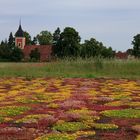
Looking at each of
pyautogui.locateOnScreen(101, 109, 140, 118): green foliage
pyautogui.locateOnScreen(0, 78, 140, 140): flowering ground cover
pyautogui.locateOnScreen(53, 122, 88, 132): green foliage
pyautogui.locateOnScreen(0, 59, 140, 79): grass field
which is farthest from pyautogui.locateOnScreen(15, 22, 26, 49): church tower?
pyautogui.locateOnScreen(53, 122, 88, 132): green foliage

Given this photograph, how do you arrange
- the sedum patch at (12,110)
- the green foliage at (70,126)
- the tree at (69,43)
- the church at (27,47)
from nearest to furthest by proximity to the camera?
1. the green foliage at (70,126)
2. the sedum patch at (12,110)
3. the tree at (69,43)
4. the church at (27,47)

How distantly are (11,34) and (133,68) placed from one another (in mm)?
129511

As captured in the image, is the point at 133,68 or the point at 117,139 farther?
the point at 133,68

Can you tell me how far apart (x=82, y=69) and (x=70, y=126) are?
3097cm

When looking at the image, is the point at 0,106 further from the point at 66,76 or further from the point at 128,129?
the point at 66,76

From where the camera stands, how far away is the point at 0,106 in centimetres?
1967

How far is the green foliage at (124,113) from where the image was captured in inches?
658

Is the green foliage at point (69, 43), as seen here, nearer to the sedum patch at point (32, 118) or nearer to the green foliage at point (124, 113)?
the green foliage at point (124, 113)

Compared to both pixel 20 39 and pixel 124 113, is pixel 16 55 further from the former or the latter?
pixel 124 113

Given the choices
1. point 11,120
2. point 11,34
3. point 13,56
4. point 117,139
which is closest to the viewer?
point 117,139

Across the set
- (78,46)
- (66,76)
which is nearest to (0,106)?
(66,76)

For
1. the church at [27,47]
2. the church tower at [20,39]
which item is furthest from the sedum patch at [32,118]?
the church tower at [20,39]

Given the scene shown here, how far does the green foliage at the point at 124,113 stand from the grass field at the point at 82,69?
2352 centimetres

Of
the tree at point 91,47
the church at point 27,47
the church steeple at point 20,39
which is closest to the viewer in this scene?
the tree at point 91,47
